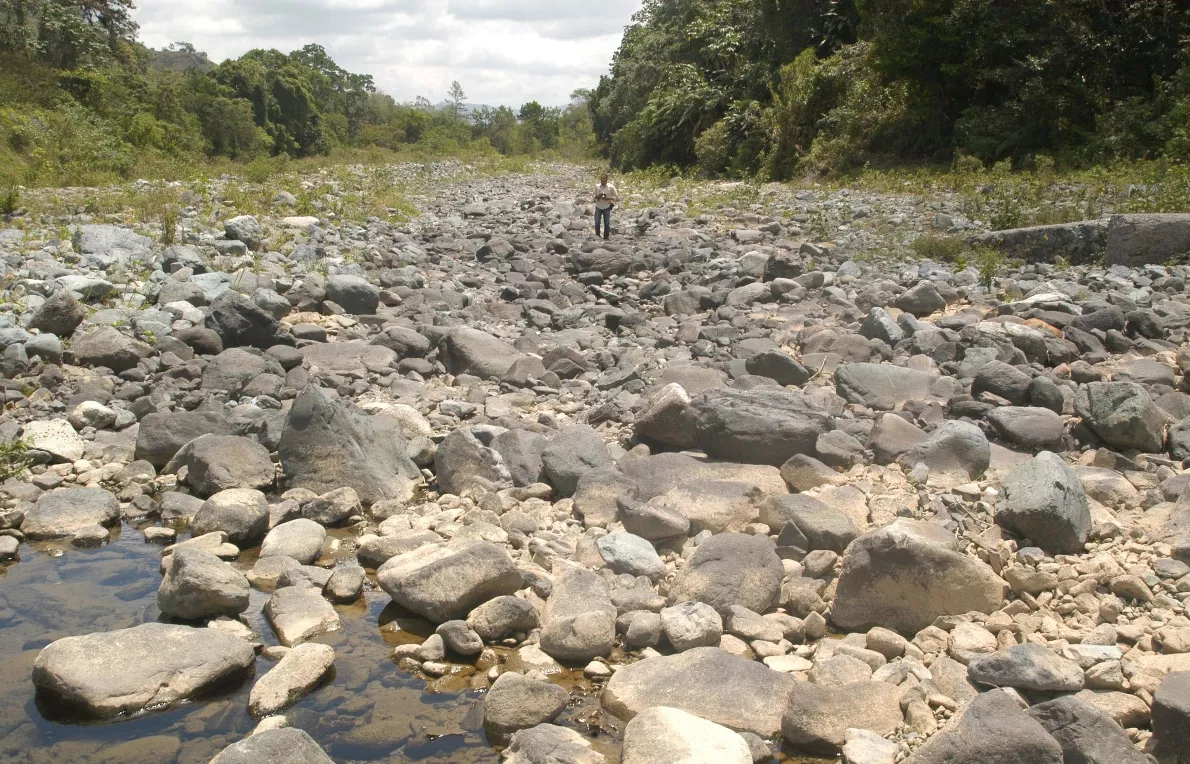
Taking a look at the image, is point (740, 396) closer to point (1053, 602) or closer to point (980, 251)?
point (1053, 602)

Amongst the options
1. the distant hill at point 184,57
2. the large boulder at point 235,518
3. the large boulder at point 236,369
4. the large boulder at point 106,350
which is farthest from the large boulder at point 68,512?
the distant hill at point 184,57

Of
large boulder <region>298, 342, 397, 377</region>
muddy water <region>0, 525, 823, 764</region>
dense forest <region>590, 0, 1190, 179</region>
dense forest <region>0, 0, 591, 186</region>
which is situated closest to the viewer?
muddy water <region>0, 525, 823, 764</region>

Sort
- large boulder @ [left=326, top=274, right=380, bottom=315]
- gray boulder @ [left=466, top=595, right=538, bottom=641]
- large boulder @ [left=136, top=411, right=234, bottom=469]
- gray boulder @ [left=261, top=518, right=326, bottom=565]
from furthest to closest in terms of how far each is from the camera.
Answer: large boulder @ [left=326, top=274, right=380, bottom=315] < large boulder @ [left=136, top=411, right=234, bottom=469] < gray boulder @ [left=261, top=518, right=326, bottom=565] < gray boulder @ [left=466, top=595, right=538, bottom=641]

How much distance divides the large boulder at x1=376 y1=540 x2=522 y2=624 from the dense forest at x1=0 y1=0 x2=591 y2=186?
13.1 m

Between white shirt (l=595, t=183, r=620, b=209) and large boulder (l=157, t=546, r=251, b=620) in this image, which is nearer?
large boulder (l=157, t=546, r=251, b=620)

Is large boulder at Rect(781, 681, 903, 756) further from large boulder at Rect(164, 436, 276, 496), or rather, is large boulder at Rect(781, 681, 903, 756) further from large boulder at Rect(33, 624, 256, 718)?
large boulder at Rect(164, 436, 276, 496)

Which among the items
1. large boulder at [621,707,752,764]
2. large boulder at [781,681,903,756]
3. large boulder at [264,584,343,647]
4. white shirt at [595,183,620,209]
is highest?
white shirt at [595,183,620,209]

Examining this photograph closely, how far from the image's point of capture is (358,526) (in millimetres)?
5453

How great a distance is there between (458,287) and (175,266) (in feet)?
10.0

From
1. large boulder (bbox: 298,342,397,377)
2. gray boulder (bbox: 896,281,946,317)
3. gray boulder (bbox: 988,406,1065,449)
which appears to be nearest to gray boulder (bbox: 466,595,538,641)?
gray boulder (bbox: 988,406,1065,449)

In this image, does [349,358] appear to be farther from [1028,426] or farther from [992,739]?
[992,739]

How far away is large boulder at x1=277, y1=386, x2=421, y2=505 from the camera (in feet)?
18.7

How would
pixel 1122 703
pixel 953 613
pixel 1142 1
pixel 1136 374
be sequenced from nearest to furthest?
pixel 1122 703 → pixel 953 613 → pixel 1136 374 → pixel 1142 1

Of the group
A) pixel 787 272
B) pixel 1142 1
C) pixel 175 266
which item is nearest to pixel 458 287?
pixel 175 266
